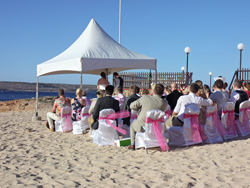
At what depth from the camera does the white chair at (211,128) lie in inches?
220

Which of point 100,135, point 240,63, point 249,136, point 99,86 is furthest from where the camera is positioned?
point 240,63

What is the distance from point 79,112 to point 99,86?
2785 mm

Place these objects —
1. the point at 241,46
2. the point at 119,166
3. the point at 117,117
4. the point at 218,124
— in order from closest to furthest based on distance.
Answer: the point at 119,166 < the point at 117,117 < the point at 218,124 < the point at 241,46

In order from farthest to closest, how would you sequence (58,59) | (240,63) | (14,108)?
Result: 1. (14,108)
2. (240,63)
3. (58,59)

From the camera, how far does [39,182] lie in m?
3.44

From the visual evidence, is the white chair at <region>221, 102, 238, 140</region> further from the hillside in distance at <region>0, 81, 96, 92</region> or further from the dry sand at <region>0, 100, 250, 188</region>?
the hillside in distance at <region>0, 81, 96, 92</region>

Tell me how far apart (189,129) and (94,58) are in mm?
4127

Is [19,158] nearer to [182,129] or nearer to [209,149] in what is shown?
[182,129]

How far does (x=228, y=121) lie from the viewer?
6.19m

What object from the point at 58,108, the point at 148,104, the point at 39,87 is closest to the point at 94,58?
the point at 58,108

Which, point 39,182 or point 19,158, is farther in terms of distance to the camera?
point 19,158

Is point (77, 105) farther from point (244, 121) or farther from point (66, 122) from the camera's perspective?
point (244, 121)

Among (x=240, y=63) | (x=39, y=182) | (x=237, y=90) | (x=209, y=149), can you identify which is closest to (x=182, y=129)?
(x=209, y=149)

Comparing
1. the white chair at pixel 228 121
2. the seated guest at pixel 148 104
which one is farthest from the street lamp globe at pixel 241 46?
the seated guest at pixel 148 104
